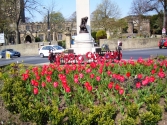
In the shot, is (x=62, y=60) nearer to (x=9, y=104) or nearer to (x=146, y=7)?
(x=9, y=104)

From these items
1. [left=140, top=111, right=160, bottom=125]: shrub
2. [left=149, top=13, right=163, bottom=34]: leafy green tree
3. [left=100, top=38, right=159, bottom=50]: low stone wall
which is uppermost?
[left=149, top=13, right=163, bottom=34]: leafy green tree

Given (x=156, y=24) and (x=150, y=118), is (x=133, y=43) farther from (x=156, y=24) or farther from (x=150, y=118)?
(x=150, y=118)

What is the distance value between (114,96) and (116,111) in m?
0.87

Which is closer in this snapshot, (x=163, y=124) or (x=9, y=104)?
(x=163, y=124)

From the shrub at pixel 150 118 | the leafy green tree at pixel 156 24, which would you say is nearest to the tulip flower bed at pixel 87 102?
the shrub at pixel 150 118

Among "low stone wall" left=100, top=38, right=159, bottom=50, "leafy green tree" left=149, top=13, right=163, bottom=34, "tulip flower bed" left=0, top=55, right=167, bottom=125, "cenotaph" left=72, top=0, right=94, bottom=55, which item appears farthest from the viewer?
"leafy green tree" left=149, top=13, right=163, bottom=34

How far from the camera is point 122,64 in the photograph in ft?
34.1

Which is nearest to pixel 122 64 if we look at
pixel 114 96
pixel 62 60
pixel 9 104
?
pixel 114 96

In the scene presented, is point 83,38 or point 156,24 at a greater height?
point 156,24

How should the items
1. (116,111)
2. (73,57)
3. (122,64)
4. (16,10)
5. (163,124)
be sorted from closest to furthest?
(163,124) < (116,111) < (122,64) < (73,57) < (16,10)

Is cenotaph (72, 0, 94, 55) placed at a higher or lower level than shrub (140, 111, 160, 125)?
higher

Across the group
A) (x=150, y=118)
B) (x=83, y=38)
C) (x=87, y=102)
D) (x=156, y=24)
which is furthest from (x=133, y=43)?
(x=150, y=118)

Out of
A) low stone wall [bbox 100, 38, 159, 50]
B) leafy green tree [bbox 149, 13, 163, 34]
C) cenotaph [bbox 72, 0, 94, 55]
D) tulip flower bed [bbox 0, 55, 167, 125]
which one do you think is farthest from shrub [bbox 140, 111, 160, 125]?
leafy green tree [bbox 149, 13, 163, 34]

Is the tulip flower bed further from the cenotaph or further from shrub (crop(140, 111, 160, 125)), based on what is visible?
the cenotaph
